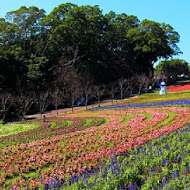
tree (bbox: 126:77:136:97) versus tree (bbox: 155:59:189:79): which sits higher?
tree (bbox: 155:59:189:79)

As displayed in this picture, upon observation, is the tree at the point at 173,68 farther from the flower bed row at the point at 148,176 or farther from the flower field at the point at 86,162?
the flower bed row at the point at 148,176

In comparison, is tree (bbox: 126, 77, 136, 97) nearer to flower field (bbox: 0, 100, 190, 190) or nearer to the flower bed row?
flower field (bbox: 0, 100, 190, 190)

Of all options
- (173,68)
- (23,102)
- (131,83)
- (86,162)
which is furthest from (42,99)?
(173,68)

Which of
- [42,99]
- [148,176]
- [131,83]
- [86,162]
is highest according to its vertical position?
[131,83]

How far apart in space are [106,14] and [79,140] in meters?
49.4

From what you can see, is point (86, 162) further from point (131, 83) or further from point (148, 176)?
point (131, 83)

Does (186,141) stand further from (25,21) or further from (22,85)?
(25,21)

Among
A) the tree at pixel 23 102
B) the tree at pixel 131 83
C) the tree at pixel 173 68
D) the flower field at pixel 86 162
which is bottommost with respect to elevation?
the flower field at pixel 86 162

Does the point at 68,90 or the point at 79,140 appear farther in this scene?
the point at 68,90

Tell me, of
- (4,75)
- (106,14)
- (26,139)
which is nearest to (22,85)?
(4,75)

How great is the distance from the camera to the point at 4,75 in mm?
34750

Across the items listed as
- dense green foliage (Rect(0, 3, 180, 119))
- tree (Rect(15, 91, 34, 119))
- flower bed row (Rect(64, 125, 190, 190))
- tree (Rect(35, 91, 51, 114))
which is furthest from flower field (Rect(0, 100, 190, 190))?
dense green foliage (Rect(0, 3, 180, 119))

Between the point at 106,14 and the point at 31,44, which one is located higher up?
the point at 106,14

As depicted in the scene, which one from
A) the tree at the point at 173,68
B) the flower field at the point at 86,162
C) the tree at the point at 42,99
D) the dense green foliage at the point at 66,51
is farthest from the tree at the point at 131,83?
the flower field at the point at 86,162
